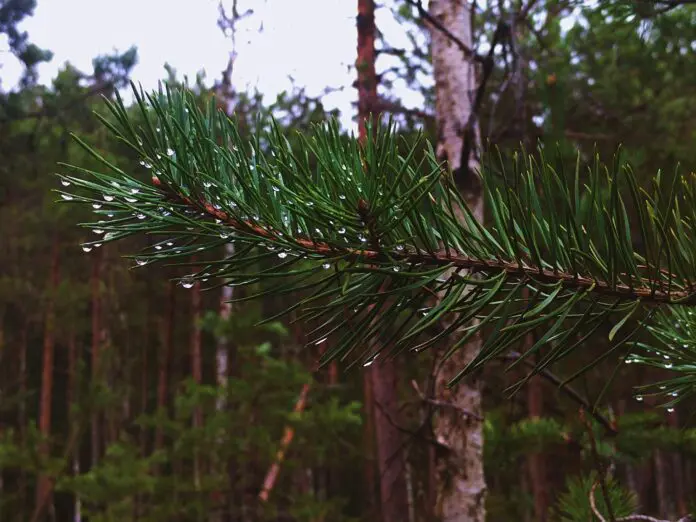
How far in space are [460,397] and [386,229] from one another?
1.89 metres

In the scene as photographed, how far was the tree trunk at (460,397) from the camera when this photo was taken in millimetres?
2334

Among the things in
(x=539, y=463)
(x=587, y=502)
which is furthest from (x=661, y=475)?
(x=587, y=502)

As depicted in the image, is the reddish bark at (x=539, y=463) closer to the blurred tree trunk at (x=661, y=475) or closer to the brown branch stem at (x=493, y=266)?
the blurred tree trunk at (x=661, y=475)

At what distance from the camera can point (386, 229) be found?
62cm

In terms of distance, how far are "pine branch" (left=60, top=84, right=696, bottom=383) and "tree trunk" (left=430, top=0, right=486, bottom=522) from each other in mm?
1603

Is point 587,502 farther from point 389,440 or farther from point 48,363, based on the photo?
point 48,363

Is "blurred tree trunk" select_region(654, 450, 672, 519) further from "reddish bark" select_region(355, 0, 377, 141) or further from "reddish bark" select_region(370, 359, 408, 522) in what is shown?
"reddish bark" select_region(355, 0, 377, 141)

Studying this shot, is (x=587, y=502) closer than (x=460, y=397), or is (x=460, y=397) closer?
(x=587, y=502)

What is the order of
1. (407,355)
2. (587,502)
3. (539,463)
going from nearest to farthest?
(587,502) < (407,355) < (539,463)

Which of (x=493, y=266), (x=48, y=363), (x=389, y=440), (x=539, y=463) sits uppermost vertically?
(x=48, y=363)

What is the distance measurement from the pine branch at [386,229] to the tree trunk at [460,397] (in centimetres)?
160

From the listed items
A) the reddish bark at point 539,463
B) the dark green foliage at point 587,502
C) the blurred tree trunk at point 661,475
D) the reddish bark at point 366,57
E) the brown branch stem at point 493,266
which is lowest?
the blurred tree trunk at point 661,475

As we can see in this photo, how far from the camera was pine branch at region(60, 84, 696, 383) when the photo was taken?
61cm

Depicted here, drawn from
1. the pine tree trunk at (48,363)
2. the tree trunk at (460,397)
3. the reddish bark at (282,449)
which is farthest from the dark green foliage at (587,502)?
the pine tree trunk at (48,363)
